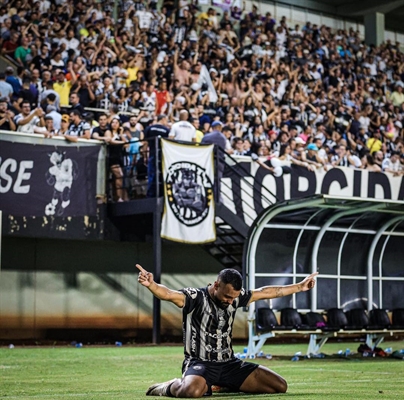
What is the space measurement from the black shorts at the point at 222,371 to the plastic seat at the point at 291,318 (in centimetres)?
717

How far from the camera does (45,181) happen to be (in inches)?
757

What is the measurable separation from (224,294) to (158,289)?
Answer: 670 millimetres

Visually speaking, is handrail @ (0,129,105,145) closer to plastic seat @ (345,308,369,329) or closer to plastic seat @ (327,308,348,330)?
plastic seat @ (327,308,348,330)

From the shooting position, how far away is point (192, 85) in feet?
83.4

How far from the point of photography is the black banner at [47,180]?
1875cm

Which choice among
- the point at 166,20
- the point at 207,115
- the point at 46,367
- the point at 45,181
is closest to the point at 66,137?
the point at 45,181

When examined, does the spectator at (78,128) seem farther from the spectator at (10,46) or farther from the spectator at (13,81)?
the spectator at (10,46)

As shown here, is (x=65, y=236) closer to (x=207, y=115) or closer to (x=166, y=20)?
(x=207, y=115)

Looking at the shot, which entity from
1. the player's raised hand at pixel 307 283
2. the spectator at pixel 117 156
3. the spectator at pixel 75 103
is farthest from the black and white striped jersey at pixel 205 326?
the spectator at pixel 75 103

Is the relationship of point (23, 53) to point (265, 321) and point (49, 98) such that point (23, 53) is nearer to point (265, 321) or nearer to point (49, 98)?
point (49, 98)

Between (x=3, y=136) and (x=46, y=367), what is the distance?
6.67 metres

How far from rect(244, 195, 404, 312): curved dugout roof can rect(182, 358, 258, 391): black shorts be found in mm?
6887

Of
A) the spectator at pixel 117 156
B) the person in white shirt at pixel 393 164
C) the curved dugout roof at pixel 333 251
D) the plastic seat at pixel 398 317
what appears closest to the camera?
the curved dugout roof at pixel 333 251

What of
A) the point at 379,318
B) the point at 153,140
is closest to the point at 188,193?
the point at 153,140
